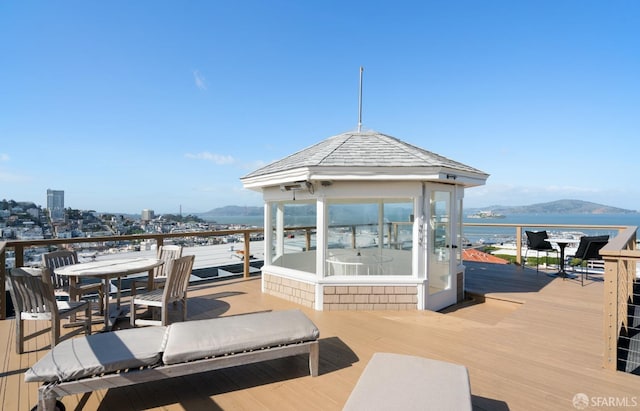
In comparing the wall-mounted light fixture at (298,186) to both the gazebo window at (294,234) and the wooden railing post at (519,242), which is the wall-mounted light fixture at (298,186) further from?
the wooden railing post at (519,242)

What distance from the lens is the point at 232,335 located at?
2.49 m

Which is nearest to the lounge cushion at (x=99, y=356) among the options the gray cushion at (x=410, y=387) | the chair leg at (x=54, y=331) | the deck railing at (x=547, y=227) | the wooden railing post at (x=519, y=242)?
the chair leg at (x=54, y=331)

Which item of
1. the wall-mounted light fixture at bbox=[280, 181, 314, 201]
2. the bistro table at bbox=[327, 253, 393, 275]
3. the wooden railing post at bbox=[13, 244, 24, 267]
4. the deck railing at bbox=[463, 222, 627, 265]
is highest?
the wall-mounted light fixture at bbox=[280, 181, 314, 201]

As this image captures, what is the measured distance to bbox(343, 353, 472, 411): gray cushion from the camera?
5.39 feet

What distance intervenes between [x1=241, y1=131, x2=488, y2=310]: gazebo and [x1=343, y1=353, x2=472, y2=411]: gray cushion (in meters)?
2.56

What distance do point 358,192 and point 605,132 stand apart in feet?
51.5

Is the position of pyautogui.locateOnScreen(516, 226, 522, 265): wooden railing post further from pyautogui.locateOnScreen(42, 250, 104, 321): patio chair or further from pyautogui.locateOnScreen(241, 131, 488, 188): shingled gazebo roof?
pyautogui.locateOnScreen(42, 250, 104, 321): patio chair

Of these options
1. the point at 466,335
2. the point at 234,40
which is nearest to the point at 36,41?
the point at 234,40

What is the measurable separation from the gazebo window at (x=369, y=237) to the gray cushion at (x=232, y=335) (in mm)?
2104

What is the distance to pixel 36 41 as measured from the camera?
6.68 m

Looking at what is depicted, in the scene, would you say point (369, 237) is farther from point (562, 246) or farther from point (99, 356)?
point (562, 246)

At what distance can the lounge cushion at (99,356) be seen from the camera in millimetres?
1956

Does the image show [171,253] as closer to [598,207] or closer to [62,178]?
[62,178]

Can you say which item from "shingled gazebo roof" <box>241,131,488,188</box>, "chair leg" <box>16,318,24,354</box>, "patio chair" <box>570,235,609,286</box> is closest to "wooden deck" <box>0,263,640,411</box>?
"chair leg" <box>16,318,24,354</box>
